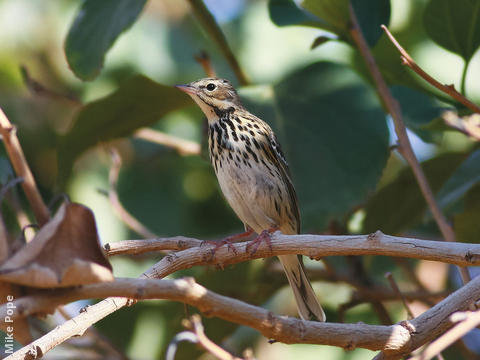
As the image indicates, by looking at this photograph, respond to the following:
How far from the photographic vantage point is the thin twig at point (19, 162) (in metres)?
2.71

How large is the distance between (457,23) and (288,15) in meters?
0.97

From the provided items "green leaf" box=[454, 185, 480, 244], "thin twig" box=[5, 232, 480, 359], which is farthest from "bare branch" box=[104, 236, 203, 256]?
"green leaf" box=[454, 185, 480, 244]

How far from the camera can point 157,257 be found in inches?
196

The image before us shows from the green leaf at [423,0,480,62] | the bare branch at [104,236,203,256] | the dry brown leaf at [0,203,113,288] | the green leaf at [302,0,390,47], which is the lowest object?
the bare branch at [104,236,203,256]

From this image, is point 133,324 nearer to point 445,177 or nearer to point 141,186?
point 141,186

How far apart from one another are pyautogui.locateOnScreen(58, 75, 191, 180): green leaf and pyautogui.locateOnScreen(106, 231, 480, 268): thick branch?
163 centimetres

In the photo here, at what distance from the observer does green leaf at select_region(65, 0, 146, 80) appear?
421cm

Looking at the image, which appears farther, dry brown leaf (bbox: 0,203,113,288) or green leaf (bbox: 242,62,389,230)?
green leaf (bbox: 242,62,389,230)

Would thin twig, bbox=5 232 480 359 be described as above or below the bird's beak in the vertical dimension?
below

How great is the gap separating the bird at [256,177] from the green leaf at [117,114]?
0.65 ft

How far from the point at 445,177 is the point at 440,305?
2275 mm

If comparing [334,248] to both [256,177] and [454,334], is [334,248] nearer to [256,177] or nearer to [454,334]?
[454,334]

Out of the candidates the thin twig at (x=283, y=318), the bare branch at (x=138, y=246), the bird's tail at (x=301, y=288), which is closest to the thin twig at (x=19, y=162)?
the bare branch at (x=138, y=246)

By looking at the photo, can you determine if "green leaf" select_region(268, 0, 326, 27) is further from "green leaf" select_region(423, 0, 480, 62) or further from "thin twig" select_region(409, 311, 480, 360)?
"thin twig" select_region(409, 311, 480, 360)
